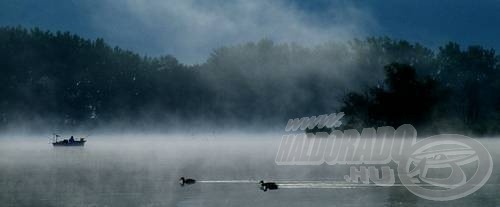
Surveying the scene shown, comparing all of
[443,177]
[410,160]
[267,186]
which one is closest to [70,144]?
[410,160]

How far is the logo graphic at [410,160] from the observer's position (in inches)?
1727

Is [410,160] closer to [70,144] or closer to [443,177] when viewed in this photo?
[443,177]

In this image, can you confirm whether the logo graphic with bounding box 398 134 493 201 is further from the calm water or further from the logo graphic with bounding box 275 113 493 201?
the calm water

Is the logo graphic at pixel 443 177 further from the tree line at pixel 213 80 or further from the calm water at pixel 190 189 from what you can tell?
the tree line at pixel 213 80

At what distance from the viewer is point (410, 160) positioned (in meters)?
67.3

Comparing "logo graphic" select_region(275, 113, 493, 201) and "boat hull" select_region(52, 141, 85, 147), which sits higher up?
"boat hull" select_region(52, 141, 85, 147)

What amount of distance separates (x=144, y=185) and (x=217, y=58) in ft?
366

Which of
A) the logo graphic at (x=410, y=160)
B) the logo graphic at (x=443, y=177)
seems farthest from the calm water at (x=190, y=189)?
the logo graphic at (x=410, y=160)

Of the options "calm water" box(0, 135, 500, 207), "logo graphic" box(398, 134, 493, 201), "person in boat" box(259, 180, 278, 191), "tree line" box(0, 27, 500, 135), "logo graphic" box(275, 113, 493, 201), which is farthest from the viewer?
"tree line" box(0, 27, 500, 135)

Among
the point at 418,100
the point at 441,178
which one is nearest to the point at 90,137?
the point at 418,100

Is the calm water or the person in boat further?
the person in boat

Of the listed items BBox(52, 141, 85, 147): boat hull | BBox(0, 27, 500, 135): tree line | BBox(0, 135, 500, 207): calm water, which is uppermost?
BBox(0, 27, 500, 135): tree line

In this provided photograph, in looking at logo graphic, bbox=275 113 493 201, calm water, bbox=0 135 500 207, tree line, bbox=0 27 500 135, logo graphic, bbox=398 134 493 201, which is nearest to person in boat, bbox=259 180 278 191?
calm water, bbox=0 135 500 207

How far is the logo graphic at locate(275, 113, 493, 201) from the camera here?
144 ft
